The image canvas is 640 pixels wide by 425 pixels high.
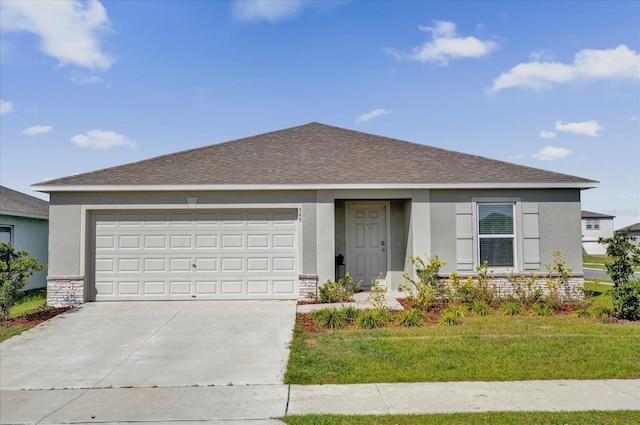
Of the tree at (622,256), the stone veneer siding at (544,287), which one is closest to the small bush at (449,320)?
the stone veneer siding at (544,287)

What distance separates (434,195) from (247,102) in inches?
338

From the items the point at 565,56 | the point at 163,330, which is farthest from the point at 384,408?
the point at 565,56

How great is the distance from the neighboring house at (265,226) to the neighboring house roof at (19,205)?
4.25 meters

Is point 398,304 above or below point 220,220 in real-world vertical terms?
below

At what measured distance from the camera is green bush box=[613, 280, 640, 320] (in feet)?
28.5

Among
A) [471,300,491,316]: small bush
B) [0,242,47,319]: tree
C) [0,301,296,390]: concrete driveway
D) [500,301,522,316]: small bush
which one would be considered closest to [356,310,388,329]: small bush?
[0,301,296,390]: concrete driveway

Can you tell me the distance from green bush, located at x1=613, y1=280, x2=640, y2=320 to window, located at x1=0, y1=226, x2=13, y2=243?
17.2 meters

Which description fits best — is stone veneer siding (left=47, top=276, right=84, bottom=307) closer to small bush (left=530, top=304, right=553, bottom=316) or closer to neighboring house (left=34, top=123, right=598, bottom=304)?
neighboring house (left=34, top=123, right=598, bottom=304)

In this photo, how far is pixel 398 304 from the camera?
33.0ft

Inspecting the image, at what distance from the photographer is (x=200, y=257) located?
11000mm

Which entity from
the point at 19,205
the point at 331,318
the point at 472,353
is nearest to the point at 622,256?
the point at 472,353

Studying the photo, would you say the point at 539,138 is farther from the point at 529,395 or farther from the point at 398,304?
the point at 529,395

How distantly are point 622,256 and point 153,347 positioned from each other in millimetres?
9705

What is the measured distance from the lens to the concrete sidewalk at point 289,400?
14.7ft
